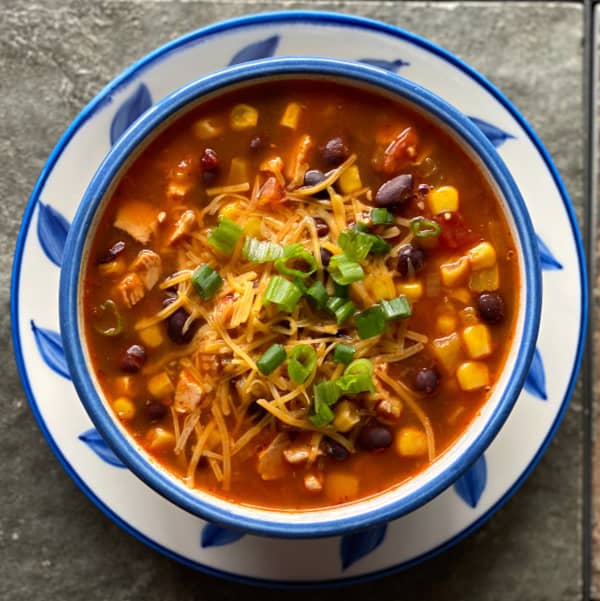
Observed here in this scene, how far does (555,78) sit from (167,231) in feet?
5.58

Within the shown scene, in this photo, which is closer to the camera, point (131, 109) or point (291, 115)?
point (291, 115)

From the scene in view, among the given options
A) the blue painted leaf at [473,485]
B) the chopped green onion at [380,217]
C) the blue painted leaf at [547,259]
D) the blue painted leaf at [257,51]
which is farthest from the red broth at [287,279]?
the blue painted leaf at [473,485]

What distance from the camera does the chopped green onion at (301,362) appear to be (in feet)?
8.84

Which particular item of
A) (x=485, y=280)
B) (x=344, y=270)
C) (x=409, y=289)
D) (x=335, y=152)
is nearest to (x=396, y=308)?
(x=409, y=289)

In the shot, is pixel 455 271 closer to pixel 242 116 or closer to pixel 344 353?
pixel 344 353

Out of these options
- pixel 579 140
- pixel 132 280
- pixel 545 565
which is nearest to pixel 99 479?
pixel 132 280

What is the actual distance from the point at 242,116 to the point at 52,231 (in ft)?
2.62

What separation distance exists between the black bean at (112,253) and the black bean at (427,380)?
101 cm

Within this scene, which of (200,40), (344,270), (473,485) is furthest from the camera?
(473,485)

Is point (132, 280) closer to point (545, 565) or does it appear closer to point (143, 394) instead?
point (143, 394)

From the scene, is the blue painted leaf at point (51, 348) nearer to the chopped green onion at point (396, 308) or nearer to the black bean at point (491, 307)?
the chopped green onion at point (396, 308)

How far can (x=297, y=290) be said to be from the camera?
270 centimetres

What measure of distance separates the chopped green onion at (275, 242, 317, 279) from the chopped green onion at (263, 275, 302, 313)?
31mm

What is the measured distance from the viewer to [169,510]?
3.13m
